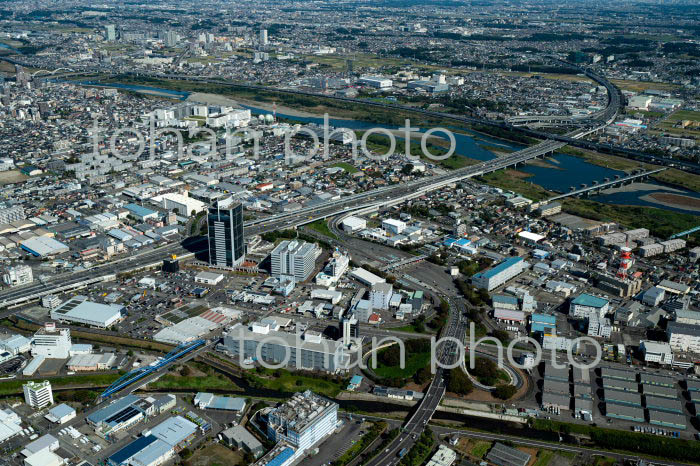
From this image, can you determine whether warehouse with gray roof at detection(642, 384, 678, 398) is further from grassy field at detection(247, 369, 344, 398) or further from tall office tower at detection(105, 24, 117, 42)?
tall office tower at detection(105, 24, 117, 42)

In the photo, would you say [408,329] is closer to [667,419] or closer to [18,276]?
[667,419]

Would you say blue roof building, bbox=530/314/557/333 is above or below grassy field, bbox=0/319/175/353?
above

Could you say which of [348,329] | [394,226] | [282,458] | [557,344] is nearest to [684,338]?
[557,344]

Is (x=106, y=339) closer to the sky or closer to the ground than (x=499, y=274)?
closer to the ground

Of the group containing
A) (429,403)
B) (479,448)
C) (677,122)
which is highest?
(677,122)

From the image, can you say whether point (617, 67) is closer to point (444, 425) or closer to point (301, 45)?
point (301, 45)

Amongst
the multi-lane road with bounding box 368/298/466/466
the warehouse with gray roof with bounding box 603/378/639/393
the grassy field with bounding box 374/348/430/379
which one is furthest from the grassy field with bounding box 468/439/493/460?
the warehouse with gray roof with bounding box 603/378/639/393

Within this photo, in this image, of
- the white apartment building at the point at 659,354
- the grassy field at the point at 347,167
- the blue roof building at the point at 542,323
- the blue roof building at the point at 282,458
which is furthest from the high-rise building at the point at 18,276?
the white apartment building at the point at 659,354
